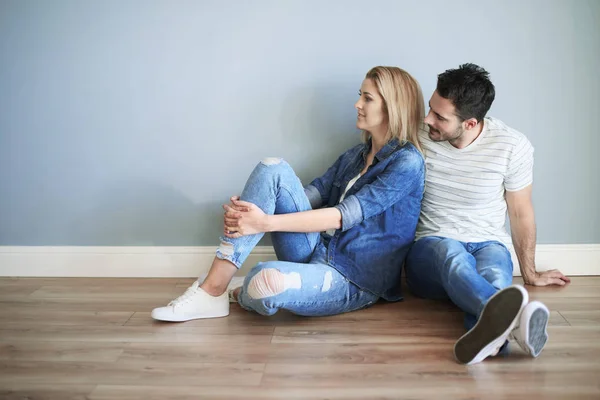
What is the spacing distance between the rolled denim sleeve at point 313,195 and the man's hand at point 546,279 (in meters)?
0.93

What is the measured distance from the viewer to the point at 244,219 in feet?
7.18

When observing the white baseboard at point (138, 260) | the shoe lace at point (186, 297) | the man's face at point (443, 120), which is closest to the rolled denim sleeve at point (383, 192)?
the man's face at point (443, 120)

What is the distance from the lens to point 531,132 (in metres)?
2.72

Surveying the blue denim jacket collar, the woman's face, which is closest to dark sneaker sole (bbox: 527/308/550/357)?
the blue denim jacket collar

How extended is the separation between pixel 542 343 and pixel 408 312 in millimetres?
579

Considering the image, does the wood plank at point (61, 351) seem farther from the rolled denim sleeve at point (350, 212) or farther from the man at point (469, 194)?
the man at point (469, 194)

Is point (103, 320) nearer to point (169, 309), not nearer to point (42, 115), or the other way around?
point (169, 309)

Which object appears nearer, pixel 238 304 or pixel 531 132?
pixel 238 304

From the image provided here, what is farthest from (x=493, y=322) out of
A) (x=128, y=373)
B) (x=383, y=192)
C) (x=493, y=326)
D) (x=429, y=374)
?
(x=128, y=373)

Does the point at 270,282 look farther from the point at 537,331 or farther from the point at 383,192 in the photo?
the point at 537,331

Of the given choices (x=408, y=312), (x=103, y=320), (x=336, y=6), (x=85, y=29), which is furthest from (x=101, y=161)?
(x=408, y=312)

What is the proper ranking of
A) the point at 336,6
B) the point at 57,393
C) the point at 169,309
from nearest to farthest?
the point at 57,393, the point at 169,309, the point at 336,6

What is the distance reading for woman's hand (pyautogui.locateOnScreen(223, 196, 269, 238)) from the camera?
2.18 m

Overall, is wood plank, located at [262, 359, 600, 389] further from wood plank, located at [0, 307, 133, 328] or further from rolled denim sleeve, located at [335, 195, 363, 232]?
wood plank, located at [0, 307, 133, 328]
